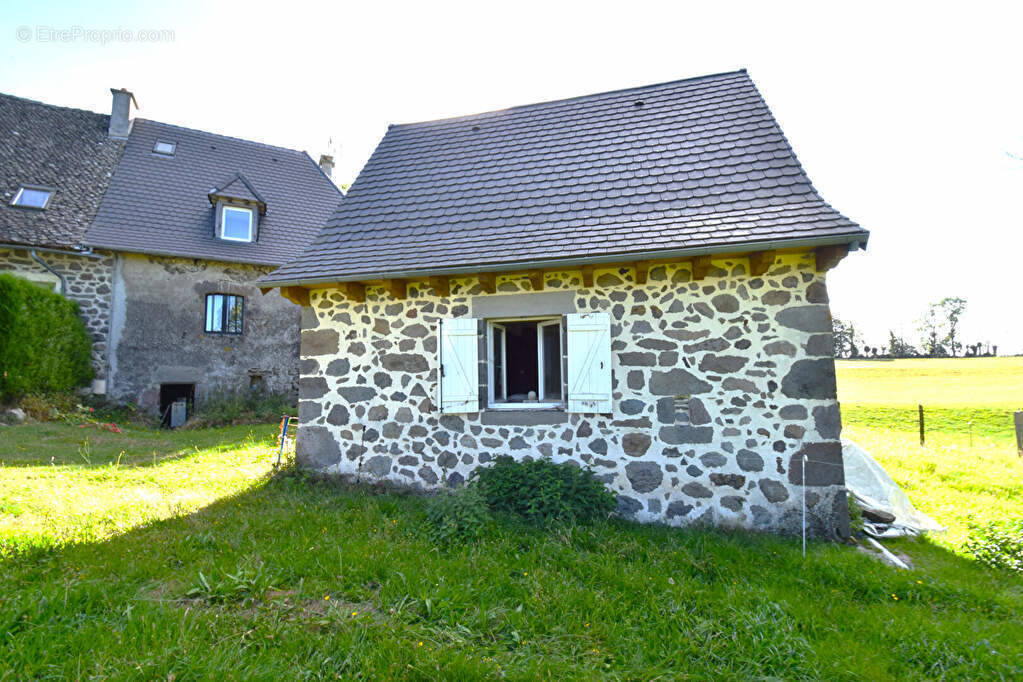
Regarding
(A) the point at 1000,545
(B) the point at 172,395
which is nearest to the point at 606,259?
(A) the point at 1000,545

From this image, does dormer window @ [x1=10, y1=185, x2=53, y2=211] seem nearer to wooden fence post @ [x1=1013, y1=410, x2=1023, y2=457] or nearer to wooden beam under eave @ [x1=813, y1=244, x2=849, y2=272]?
wooden beam under eave @ [x1=813, y1=244, x2=849, y2=272]

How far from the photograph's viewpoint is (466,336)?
6.32m

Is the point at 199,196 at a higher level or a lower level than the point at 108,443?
higher

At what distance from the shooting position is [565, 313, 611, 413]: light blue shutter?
19.1 ft

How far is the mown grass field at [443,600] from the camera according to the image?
3000 mm

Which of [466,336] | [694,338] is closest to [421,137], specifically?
[466,336]

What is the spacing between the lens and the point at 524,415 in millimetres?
6094

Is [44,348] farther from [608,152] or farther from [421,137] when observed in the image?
A: [608,152]

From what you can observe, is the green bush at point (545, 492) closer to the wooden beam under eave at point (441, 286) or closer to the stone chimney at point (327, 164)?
the wooden beam under eave at point (441, 286)

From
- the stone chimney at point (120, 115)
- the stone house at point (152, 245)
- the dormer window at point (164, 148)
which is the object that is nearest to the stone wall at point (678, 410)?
the stone house at point (152, 245)

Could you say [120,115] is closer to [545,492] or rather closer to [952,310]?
[545,492]

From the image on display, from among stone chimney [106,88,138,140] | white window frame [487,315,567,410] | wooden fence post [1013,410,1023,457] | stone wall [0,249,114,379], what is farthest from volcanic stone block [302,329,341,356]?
stone chimney [106,88,138,140]

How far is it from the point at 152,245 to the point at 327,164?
7707 millimetres

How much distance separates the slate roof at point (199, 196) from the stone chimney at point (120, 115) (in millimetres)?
261
